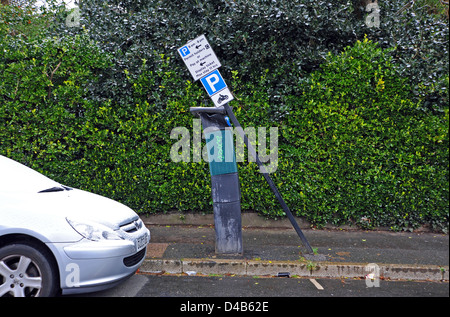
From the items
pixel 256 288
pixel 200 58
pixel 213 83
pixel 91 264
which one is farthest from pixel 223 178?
pixel 91 264

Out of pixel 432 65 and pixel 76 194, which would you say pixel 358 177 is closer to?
pixel 432 65

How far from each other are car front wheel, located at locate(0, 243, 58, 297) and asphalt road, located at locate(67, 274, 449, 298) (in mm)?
624

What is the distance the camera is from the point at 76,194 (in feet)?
14.2

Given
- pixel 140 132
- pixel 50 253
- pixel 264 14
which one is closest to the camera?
pixel 50 253

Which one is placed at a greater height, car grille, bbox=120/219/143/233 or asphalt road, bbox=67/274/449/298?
car grille, bbox=120/219/143/233

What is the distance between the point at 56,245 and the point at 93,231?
35 centimetres

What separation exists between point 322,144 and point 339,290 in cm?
290

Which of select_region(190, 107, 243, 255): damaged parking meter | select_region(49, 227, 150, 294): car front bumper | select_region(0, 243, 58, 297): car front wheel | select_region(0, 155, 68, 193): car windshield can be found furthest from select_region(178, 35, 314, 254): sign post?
select_region(0, 243, 58, 297): car front wheel

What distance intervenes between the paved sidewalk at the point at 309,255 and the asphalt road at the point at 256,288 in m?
0.14

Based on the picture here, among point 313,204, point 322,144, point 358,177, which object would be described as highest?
point 322,144

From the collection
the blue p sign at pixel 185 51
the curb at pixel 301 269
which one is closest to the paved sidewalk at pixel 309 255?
the curb at pixel 301 269

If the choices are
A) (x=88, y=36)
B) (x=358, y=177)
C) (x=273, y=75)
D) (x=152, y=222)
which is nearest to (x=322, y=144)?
(x=358, y=177)

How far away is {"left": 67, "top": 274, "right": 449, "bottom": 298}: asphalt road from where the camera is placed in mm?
4152

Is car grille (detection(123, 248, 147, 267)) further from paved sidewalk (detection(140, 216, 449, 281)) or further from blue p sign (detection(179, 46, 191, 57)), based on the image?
blue p sign (detection(179, 46, 191, 57))
